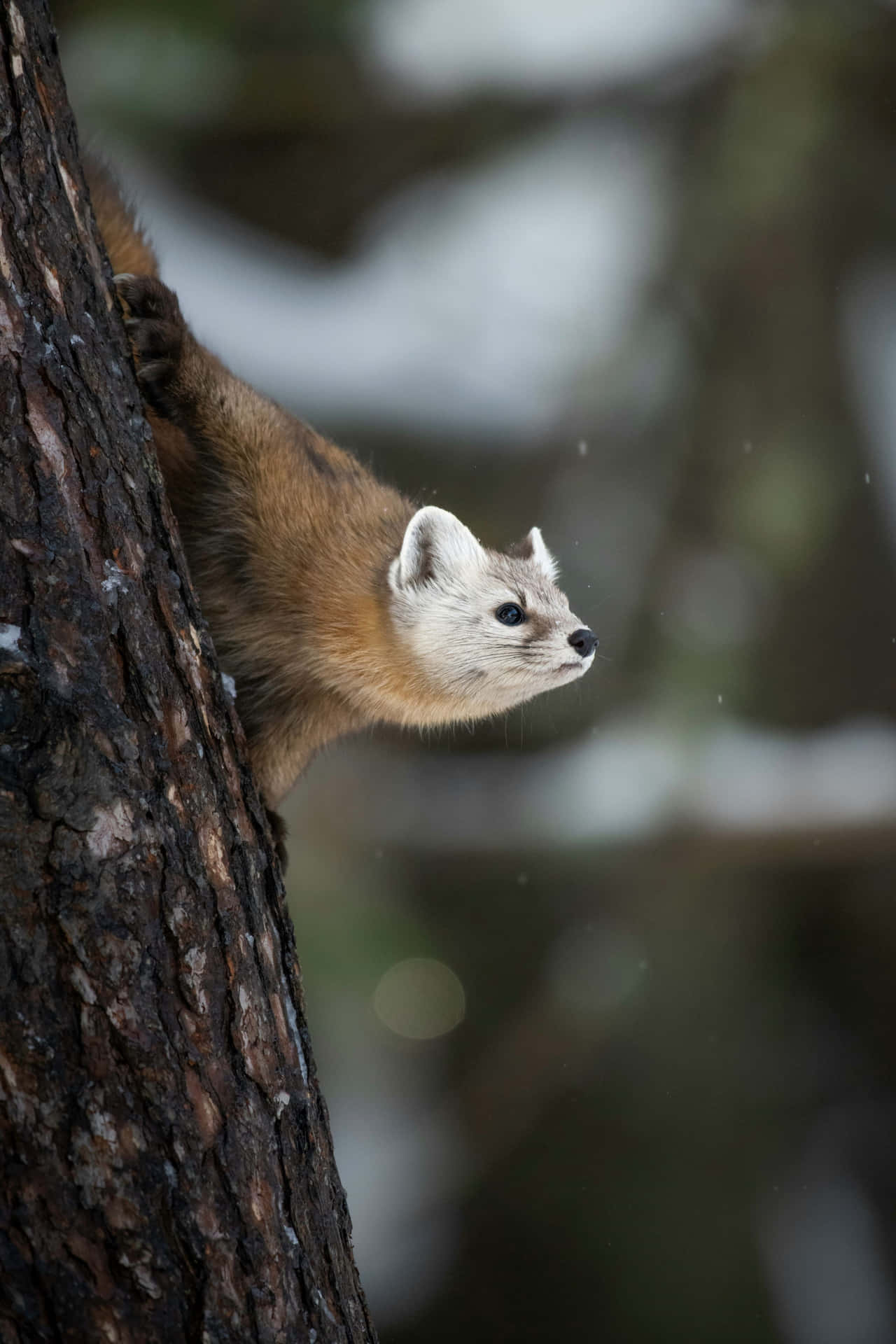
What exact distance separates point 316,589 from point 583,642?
0.53 meters

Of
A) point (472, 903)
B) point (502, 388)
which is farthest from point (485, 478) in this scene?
point (472, 903)

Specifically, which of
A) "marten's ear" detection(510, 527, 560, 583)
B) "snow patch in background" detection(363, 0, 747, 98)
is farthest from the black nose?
"snow patch in background" detection(363, 0, 747, 98)

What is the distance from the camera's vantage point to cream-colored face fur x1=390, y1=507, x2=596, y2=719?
7.98 feet

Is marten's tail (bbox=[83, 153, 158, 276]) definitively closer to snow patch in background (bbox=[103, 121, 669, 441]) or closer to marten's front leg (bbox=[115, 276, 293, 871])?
marten's front leg (bbox=[115, 276, 293, 871])

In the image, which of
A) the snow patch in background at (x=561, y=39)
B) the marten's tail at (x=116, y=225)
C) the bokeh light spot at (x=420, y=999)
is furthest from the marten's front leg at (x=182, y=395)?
the snow patch in background at (x=561, y=39)

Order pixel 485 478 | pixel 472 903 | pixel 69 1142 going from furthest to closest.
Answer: pixel 472 903
pixel 485 478
pixel 69 1142

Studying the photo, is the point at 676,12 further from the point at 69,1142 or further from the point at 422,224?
the point at 69,1142

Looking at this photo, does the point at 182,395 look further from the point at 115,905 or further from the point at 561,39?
the point at 561,39

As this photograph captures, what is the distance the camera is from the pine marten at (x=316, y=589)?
2.38 m

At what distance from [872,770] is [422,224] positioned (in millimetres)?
3221

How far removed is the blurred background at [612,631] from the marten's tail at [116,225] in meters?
2.82

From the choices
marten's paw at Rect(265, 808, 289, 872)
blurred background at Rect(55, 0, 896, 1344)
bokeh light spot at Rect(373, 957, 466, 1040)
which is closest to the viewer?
marten's paw at Rect(265, 808, 289, 872)

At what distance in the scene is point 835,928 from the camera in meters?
6.21

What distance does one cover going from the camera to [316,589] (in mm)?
2443
